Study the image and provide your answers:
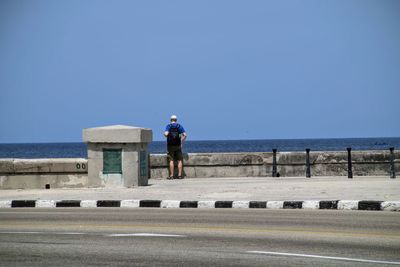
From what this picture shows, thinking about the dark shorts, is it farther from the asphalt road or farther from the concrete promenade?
the asphalt road

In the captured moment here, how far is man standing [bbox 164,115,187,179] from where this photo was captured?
25.2 m

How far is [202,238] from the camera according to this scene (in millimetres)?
11539

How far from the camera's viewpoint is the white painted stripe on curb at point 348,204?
652 inches

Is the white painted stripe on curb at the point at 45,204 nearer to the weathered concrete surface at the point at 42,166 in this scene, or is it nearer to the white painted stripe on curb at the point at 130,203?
the white painted stripe on curb at the point at 130,203

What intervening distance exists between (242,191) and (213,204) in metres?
2.63

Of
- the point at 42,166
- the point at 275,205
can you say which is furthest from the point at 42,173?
the point at 275,205

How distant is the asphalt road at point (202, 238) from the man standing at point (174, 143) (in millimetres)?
8813

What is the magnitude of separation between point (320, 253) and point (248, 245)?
1.14 m

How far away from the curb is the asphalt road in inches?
27.5

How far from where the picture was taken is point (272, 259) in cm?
941

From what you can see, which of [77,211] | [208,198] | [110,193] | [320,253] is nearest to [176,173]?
[110,193]

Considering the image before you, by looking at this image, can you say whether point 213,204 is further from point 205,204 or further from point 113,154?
point 113,154

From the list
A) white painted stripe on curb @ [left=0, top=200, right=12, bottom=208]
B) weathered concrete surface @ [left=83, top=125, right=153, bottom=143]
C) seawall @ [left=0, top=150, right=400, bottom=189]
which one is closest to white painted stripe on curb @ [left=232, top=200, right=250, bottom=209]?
white painted stripe on curb @ [left=0, top=200, right=12, bottom=208]

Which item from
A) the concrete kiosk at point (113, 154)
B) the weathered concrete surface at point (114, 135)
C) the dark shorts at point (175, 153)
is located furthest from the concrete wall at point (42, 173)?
the dark shorts at point (175, 153)
